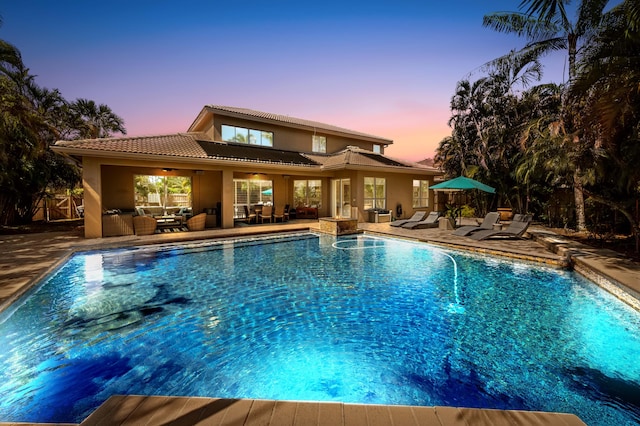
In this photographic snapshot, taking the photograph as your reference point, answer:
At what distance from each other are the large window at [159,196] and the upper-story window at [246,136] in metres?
3.41

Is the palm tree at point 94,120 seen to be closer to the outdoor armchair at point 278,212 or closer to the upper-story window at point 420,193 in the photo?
the outdoor armchair at point 278,212

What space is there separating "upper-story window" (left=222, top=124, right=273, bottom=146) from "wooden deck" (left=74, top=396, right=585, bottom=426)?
657 inches

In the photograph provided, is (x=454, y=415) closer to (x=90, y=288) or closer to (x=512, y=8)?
(x=90, y=288)

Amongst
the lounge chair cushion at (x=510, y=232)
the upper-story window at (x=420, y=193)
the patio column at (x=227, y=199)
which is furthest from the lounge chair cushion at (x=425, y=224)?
the patio column at (x=227, y=199)

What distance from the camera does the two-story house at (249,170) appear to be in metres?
12.3

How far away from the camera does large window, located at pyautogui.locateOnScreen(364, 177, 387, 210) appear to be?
58.9ft

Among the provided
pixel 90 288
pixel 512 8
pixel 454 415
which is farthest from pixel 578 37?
pixel 90 288

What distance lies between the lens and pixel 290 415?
227 cm

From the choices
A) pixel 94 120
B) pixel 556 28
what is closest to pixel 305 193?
pixel 556 28

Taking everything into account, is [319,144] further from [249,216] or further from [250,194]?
[249,216]

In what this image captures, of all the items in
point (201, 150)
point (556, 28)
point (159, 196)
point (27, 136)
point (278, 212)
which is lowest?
point (278, 212)

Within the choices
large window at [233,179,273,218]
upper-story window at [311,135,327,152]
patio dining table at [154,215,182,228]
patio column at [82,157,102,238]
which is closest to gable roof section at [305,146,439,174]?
upper-story window at [311,135,327,152]

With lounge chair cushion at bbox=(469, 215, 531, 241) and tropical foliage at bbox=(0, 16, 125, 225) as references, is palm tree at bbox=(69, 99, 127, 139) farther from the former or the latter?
lounge chair cushion at bbox=(469, 215, 531, 241)

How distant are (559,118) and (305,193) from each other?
13691 mm
